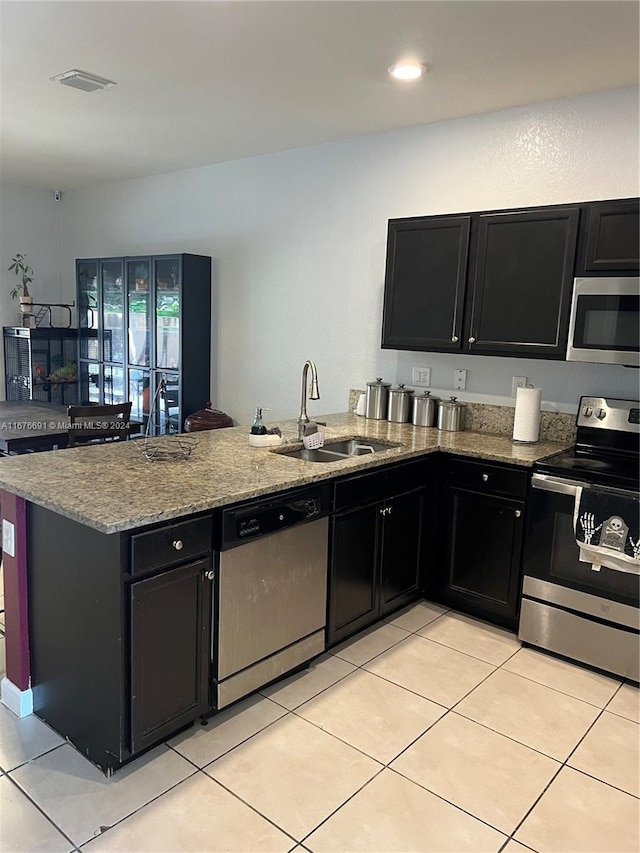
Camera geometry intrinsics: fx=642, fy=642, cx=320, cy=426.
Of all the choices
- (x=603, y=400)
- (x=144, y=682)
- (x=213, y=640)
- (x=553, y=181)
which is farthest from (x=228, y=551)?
(x=553, y=181)

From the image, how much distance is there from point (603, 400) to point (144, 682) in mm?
2347

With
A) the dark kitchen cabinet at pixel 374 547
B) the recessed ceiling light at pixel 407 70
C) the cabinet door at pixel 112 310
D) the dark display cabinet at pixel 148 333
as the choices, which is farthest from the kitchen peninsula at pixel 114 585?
the cabinet door at pixel 112 310

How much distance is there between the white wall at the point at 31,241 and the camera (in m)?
5.93

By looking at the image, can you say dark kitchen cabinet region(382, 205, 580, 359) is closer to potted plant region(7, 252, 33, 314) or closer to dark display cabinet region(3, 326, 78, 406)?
dark display cabinet region(3, 326, 78, 406)

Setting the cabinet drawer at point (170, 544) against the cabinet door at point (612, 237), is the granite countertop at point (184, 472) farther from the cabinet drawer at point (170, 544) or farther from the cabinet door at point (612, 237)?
the cabinet door at point (612, 237)

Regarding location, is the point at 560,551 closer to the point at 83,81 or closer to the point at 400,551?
the point at 400,551

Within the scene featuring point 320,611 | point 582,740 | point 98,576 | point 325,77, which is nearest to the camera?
point 98,576

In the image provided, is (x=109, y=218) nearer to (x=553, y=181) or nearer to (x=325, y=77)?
(x=325, y=77)

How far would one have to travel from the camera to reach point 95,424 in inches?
150

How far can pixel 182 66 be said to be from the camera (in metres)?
2.86

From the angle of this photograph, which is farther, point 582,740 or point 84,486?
point 582,740

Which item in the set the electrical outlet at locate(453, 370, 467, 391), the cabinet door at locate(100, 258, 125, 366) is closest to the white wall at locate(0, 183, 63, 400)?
the cabinet door at locate(100, 258, 125, 366)

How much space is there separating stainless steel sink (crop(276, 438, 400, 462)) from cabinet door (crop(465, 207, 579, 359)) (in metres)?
0.71

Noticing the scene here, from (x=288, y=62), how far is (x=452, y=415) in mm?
1923
